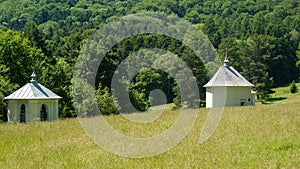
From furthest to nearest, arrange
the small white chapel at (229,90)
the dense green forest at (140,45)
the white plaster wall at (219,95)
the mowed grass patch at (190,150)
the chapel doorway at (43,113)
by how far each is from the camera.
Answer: the dense green forest at (140,45), the white plaster wall at (219,95), the small white chapel at (229,90), the chapel doorway at (43,113), the mowed grass patch at (190,150)

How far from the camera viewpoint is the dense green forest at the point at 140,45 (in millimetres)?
44875

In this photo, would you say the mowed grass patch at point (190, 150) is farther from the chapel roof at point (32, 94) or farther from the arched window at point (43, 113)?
the arched window at point (43, 113)

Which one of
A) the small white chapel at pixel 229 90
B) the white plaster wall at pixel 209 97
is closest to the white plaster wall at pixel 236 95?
the small white chapel at pixel 229 90

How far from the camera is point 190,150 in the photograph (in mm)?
11836

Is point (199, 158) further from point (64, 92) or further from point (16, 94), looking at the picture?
point (64, 92)

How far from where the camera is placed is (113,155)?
459 inches

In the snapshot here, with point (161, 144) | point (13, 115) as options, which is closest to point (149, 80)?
point (13, 115)

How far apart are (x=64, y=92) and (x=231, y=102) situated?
16759mm

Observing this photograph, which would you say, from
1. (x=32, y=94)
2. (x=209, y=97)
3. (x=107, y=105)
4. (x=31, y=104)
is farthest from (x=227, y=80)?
(x=31, y=104)

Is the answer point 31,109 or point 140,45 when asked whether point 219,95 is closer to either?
point 31,109

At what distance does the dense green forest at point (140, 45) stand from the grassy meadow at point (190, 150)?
2140cm

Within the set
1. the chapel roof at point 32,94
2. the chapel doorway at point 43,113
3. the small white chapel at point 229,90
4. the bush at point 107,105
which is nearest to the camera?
the chapel roof at point 32,94

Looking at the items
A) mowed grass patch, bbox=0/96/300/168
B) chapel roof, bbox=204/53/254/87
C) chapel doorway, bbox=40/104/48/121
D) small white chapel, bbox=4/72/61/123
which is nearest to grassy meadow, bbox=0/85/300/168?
mowed grass patch, bbox=0/96/300/168

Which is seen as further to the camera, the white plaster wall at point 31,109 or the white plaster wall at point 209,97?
the white plaster wall at point 209,97
